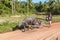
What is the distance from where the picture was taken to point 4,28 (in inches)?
707

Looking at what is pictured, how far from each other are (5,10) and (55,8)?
1576 cm

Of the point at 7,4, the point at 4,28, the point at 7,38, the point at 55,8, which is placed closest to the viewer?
the point at 7,38

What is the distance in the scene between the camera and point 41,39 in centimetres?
1236

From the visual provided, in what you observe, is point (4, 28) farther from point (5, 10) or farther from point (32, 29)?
point (5, 10)

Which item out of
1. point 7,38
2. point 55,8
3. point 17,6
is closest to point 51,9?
point 55,8

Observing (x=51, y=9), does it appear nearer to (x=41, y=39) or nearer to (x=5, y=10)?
(x=5, y=10)

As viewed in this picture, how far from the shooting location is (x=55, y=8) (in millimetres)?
54438

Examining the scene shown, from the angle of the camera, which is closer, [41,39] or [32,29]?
[41,39]

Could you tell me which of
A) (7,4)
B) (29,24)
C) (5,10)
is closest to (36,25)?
(29,24)

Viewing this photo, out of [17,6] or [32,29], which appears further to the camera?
[17,6]

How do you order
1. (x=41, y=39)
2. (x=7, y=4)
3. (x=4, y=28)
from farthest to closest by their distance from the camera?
1. (x=7, y=4)
2. (x=4, y=28)
3. (x=41, y=39)

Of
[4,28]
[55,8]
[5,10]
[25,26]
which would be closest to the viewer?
[25,26]

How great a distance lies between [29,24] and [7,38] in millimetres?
4345

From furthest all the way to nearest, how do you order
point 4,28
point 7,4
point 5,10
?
point 7,4 < point 5,10 < point 4,28
